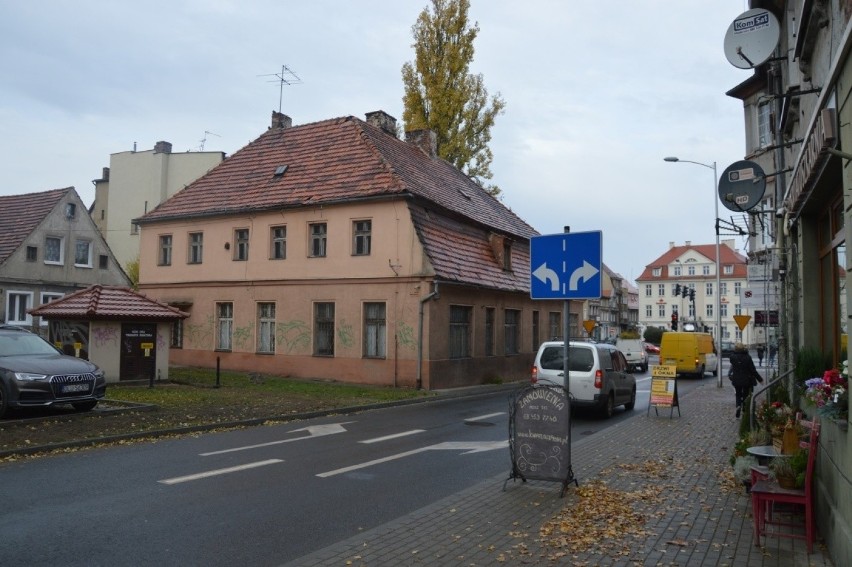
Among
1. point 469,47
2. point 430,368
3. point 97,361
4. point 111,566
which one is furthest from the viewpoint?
point 469,47

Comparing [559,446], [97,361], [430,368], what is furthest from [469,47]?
[559,446]

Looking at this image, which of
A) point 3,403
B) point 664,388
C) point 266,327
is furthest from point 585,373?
point 266,327

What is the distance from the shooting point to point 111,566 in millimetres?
5605

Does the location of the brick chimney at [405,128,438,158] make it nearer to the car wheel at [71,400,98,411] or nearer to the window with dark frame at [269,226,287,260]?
the window with dark frame at [269,226,287,260]

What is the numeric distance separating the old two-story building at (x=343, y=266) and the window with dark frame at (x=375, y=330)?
39 mm

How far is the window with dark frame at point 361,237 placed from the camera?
24844 mm

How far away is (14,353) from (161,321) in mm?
7745

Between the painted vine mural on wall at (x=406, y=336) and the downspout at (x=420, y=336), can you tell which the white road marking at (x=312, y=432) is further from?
the painted vine mural on wall at (x=406, y=336)

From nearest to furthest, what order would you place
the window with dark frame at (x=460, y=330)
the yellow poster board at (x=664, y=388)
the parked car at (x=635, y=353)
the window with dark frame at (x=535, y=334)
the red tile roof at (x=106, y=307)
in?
the yellow poster board at (x=664, y=388) < the red tile roof at (x=106, y=307) < the window with dark frame at (x=460, y=330) < the window with dark frame at (x=535, y=334) < the parked car at (x=635, y=353)

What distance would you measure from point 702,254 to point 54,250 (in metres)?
90.2

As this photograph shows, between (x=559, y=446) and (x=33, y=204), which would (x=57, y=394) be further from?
(x=33, y=204)

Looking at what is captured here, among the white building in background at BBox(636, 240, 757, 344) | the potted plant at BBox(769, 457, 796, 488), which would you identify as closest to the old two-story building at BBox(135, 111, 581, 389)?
the potted plant at BBox(769, 457, 796, 488)

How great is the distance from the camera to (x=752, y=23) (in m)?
10.8

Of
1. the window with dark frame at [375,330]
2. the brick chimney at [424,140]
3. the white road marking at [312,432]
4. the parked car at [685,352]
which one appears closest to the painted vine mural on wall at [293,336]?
the window with dark frame at [375,330]
